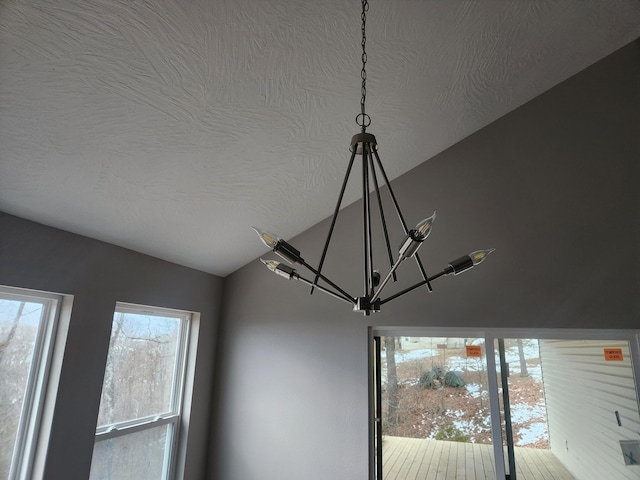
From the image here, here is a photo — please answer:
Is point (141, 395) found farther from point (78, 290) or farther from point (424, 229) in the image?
point (424, 229)

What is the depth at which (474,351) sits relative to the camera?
278 centimetres

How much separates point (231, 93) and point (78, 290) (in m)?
1.54

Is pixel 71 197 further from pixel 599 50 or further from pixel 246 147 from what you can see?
pixel 599 50

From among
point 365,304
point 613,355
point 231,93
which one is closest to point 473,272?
point 613,355

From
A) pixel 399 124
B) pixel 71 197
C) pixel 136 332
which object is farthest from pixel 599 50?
pixel 136 332

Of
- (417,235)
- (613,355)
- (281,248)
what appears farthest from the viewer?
(613,355)

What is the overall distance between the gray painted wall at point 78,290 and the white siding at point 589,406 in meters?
2.95

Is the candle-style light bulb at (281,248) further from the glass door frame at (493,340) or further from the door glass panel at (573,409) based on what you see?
the door glass panel at (573,409)

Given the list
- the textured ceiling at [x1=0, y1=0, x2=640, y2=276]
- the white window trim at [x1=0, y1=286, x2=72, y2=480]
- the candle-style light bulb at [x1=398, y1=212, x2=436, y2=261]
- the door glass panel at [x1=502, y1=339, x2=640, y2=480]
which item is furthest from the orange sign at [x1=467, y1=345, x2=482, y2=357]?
the white window trim at [x1=0, y1=286, x2=72, y2=480]

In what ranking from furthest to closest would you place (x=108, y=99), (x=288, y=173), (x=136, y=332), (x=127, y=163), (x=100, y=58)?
(x=136, y=332) < (x=288, y=173) < (x=127, y=163) < (x=108, y=99) < (x=100, y=58)

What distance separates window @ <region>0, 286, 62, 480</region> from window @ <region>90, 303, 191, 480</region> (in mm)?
420

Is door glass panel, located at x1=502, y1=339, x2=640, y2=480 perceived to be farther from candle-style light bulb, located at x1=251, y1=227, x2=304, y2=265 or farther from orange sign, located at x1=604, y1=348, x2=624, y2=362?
candle-style light bulb, located at x1=251, y1=227, x2=304, y2=265

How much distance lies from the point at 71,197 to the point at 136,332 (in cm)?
123

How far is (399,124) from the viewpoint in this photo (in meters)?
2.58
